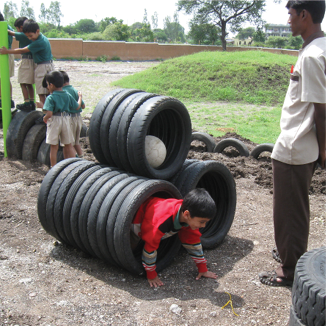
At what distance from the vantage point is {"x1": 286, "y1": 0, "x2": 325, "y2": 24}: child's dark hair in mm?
3115

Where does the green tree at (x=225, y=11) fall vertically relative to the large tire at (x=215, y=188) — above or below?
above

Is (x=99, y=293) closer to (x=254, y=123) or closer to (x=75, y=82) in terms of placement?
(x=254, y=123)

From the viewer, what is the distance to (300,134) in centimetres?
320

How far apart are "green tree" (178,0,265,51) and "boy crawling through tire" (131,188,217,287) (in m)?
41.6

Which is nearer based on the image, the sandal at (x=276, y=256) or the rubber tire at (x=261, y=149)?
the sandal at (x=276, y=256)

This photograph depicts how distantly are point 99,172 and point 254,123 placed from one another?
840cm

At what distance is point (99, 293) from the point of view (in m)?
3.50

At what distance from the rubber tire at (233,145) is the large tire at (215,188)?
325 cm

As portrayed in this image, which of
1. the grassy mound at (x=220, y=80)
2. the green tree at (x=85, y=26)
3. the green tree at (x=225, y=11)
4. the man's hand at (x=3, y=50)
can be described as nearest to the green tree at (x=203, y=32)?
the green tree at (x=225, y=11)

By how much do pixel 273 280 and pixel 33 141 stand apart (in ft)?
17.2

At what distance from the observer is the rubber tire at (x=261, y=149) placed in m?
7.69

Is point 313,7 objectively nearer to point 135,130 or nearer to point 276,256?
point 135,130

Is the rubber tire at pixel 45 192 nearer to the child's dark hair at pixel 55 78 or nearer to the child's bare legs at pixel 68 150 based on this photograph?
the child's dark hair at pixel 55 78

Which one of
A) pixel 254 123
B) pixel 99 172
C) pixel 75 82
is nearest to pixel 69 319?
pixel 99 172
